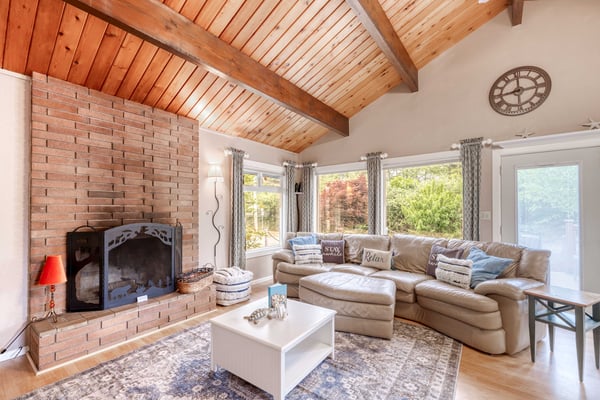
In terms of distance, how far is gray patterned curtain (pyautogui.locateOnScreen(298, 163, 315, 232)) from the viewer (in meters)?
5.41

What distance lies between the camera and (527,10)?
351 cm

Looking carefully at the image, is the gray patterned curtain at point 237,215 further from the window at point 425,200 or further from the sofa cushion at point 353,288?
the window at point 425,200

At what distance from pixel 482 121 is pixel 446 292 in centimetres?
247

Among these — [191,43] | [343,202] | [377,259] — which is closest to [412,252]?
[377,259]

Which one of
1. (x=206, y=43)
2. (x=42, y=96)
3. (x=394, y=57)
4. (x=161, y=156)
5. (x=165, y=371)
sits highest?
(x=394, y=57)

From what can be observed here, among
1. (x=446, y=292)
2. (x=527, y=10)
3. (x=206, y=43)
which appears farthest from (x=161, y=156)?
(x=527, y=10)

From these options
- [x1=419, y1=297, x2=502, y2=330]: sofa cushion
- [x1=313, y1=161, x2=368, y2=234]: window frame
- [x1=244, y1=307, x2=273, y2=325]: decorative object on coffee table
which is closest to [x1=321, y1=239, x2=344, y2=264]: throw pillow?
[x1=313, y1=161, x2=368, y2=234]: window frame

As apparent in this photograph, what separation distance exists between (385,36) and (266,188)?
299 cm

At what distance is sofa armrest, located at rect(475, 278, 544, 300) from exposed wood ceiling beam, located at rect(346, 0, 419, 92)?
9.07ft

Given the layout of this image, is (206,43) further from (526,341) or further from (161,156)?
(526,341)

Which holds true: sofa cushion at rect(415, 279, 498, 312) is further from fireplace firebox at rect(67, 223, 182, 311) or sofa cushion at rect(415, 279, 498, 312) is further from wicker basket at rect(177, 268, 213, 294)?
fireplace firebox at rect(67, 223, 182, 311)

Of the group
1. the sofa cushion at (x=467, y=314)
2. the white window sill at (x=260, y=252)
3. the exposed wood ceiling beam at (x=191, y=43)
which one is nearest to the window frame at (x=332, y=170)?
the white window sill at (x=260, y=252)

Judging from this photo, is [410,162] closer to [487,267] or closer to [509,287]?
[487,267]

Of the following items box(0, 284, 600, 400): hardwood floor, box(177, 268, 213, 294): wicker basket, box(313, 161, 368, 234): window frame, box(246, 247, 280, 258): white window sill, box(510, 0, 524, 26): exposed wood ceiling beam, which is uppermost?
box(510, 0, 524, 26): exposed wood ceiling beam
